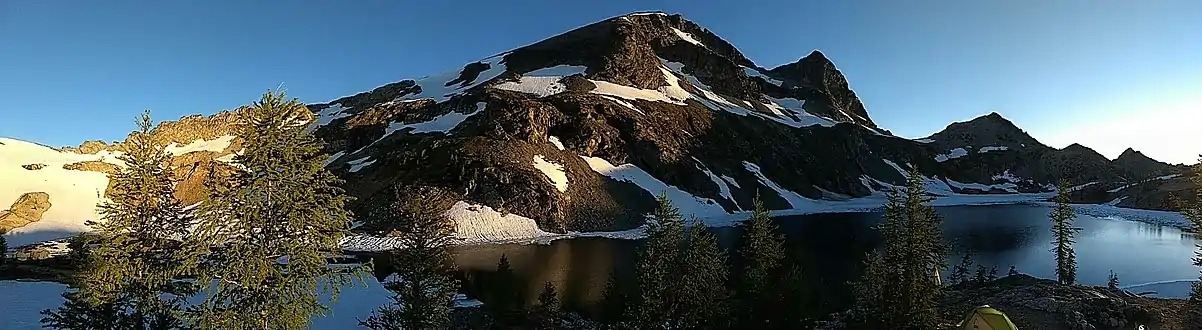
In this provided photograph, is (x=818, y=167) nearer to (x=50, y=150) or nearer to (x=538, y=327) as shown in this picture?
(x=538, y=327)

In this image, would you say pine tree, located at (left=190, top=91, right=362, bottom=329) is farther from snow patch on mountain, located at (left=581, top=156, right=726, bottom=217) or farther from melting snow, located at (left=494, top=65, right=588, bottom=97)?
melting snow, located at (left=494, top=65, right=588, bottom=97)

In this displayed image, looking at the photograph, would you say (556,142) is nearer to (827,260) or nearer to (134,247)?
(827,260)

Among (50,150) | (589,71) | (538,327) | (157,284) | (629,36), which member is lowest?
(538,327)

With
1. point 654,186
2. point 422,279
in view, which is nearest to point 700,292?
point 422,279

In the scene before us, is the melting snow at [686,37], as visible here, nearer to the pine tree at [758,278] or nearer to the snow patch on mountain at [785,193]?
the snow patch on mountain at [785,193]

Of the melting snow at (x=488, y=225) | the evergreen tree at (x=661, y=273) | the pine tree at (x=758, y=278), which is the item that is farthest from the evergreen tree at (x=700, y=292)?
the melting snow at (x=488, y=225)

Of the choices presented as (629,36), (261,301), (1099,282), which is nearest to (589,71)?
(629,36)

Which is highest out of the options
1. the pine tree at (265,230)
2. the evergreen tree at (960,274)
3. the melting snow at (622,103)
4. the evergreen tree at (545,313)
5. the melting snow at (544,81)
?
the melting snow at (544,81)
